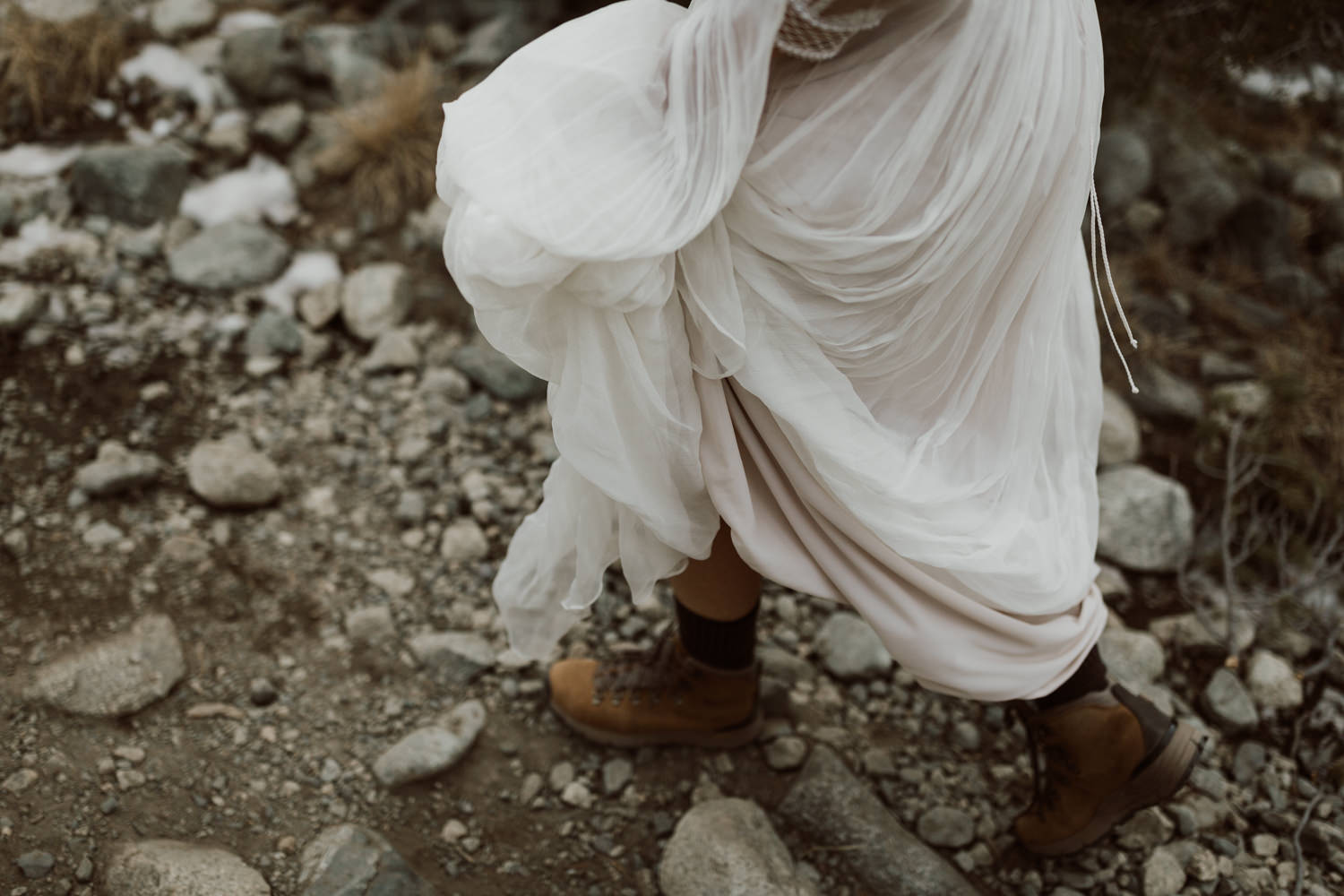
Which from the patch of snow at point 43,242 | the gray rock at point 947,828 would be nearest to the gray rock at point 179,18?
the patch of snow at point 43,242

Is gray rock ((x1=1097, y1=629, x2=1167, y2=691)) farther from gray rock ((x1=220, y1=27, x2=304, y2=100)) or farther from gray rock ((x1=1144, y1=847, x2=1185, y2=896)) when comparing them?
gray rock ((x1=220, y1=27, x2=304, y2=100))

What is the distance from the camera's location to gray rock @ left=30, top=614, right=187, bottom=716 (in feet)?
6.09

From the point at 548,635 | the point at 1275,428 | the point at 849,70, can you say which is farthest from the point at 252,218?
the point at 1275,428

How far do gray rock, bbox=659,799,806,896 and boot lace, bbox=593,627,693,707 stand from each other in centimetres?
22

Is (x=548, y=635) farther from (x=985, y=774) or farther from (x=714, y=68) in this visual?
(x=714, y=68)

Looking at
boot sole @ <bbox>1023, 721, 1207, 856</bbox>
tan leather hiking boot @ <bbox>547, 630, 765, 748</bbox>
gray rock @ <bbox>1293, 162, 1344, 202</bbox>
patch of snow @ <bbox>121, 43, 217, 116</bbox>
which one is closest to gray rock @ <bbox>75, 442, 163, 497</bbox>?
tan leather hiking boot @ <bbox>547, 630, 765, 748</bbox>

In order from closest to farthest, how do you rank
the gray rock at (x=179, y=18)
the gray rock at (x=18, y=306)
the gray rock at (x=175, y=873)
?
the gray rock at (x=175, y=873), the gray rock at (x=18, y=306), the gray rock at (x=179, y=18)

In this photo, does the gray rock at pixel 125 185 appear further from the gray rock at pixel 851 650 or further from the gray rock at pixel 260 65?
the gray rock at pixel 851 650

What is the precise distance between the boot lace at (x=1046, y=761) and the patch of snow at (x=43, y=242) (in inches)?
105

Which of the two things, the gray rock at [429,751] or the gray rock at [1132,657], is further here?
the gray rock at [1132,657]

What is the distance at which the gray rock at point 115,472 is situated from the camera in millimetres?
2221

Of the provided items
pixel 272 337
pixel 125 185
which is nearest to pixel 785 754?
pixel 272 337

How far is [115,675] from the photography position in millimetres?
1893

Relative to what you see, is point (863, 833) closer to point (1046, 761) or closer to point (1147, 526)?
point (1046, 761)
